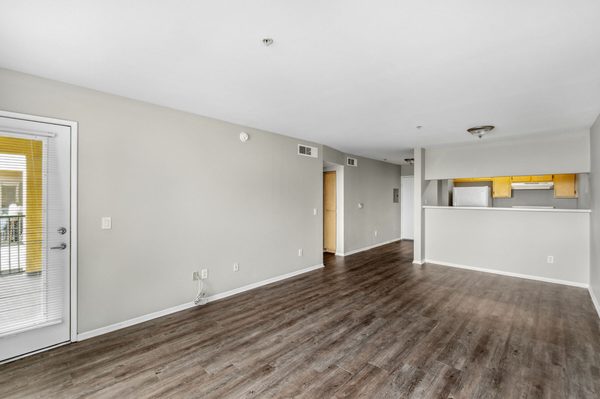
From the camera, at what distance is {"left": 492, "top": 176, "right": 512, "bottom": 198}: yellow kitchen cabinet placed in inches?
237

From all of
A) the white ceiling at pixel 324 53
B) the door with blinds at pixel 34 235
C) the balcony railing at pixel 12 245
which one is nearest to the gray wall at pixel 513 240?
the white ceiling at pixel 324 53

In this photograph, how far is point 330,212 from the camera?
22.6 ft

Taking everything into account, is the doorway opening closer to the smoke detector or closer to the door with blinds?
the smoke detector

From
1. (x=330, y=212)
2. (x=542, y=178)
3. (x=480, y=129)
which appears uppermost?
(x=480, y=129)

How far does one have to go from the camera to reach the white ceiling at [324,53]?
1.62 metres

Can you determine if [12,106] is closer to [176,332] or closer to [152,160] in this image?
[152,160]

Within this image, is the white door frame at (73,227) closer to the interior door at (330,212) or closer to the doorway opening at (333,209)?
the doorway opening at (333,209)

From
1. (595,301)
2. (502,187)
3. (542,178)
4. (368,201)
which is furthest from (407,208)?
(595,301)

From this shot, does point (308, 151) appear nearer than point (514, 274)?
No

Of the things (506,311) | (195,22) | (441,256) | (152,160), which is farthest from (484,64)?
(441,256)

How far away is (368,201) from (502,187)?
2.95 metres

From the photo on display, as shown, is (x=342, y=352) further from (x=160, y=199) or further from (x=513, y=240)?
(x=513, y=240)

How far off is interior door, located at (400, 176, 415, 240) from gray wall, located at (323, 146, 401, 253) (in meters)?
0.25

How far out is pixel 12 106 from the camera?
242 cm
